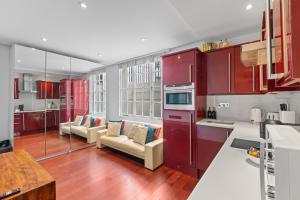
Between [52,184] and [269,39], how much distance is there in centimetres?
206

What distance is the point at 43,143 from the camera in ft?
11.8

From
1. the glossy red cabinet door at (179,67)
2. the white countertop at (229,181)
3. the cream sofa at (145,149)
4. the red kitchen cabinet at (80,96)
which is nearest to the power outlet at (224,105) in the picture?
the glossy red cabinet door at (179,67)

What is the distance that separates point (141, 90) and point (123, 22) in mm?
2142

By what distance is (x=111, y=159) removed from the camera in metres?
3.36

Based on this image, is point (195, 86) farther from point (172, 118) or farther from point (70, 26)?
point (70, 26)

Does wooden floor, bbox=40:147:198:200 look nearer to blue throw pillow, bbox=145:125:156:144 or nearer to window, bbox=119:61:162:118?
blue throw pillow, bbox=145:125:156:144

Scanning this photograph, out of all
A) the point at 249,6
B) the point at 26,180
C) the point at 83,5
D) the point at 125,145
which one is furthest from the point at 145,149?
the point at 249,6

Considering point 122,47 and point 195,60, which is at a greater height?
point 122,47

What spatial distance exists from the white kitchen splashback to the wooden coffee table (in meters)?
2.85

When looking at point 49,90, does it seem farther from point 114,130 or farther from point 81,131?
point 114,130

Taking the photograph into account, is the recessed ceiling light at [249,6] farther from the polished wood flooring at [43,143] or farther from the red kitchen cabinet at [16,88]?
the polished wood flooring at [43,143]

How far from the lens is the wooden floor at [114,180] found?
215 centimetres

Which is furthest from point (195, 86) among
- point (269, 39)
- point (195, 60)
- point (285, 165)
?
point (285, 165)

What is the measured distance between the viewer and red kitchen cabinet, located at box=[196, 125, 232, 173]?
2.33m
